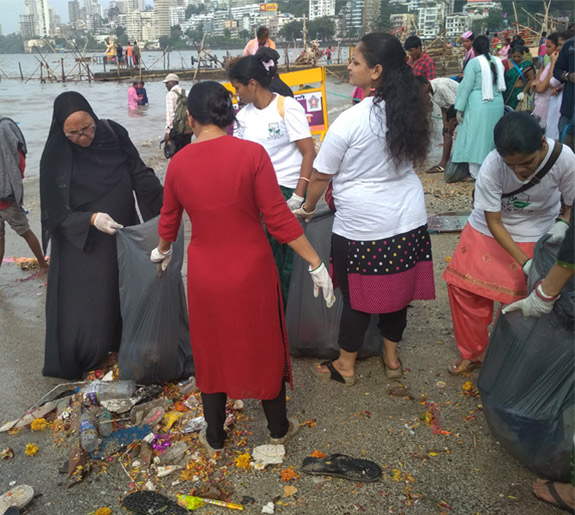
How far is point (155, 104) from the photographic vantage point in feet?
76.8

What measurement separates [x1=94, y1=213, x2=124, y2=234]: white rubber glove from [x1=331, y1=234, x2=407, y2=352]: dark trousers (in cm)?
112

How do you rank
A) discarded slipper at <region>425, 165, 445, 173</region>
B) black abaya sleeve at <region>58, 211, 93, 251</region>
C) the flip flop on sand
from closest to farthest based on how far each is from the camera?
the flip flop on sand → black abaya sleeve at <region>58, 211, 93, 251</region> → discarded slipper at <region>425, 165, 445, 173</region>

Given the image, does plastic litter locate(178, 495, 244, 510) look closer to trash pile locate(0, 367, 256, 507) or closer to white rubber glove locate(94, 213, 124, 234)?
trash pile locate(0, 367, 256, 507)

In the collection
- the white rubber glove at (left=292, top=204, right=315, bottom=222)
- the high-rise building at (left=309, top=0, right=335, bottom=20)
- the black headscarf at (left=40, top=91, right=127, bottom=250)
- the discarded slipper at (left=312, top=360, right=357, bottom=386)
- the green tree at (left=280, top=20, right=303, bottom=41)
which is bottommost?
the discarded slipper at (left=312, top=360, right=357, bottom=386)

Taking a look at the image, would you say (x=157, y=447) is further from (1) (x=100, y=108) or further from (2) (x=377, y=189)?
(1) (x=100, y=108)

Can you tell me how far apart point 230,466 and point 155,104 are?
23.3 meters

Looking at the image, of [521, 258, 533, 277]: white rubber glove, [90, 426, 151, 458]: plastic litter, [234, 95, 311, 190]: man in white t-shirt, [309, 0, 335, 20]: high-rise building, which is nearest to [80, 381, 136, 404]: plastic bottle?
Answer: [90, 426, 151, 458]: plastic litter

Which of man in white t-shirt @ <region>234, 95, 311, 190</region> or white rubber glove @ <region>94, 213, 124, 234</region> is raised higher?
man in white t-shirt @ <region>234, 95, 311, 190</region>

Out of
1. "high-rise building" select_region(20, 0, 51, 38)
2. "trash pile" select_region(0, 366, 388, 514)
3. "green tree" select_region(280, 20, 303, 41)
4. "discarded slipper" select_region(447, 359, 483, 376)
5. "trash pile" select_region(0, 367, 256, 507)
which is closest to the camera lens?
"trash pile" select_region(0, 366, 388, 514)

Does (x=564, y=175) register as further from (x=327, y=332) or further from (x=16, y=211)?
(x=16, y=211)

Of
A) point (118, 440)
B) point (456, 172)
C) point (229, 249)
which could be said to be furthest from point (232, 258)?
point (456, 172)

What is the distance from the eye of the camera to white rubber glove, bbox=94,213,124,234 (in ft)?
8.61

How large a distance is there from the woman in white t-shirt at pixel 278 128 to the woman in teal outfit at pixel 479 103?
343 cm

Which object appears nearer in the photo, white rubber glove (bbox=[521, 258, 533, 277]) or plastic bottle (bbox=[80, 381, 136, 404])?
white rubber glove (bbox=[521, 258, 533, 277])
